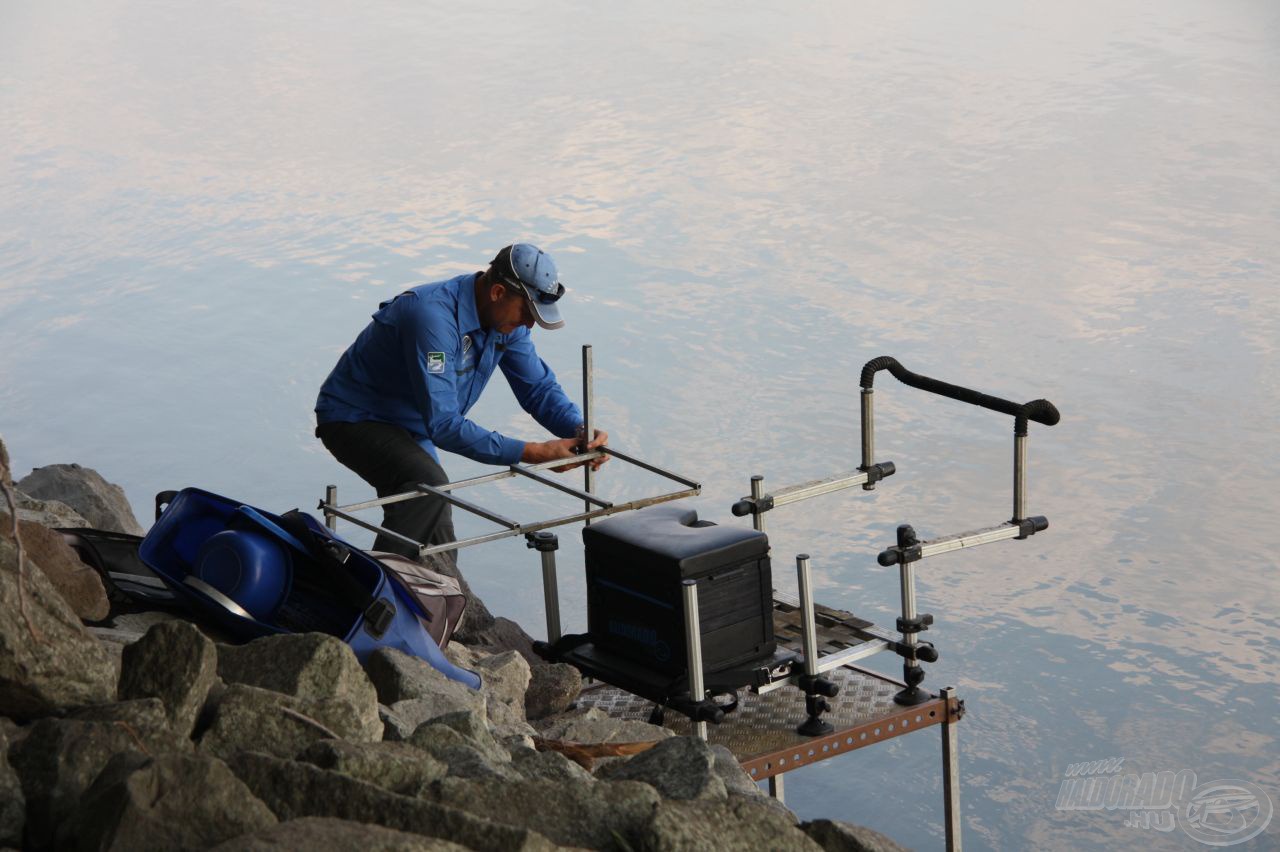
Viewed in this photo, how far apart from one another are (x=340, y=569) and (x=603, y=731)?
744 millimetres

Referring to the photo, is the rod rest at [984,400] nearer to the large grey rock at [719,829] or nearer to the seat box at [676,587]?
the seat box at [676,587]

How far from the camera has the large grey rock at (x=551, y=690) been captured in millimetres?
4559

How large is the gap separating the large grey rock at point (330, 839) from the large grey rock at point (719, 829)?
0.41m

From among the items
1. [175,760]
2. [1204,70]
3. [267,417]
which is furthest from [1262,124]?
[175,760]

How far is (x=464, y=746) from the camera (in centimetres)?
316

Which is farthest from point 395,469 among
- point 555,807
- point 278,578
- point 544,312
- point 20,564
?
point 555,807

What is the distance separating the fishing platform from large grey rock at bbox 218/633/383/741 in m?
0.77

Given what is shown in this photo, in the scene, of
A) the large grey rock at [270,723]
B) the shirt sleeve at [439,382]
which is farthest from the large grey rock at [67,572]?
the shirt sleeve at [439,382]

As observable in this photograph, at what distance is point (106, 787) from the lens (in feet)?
8.40

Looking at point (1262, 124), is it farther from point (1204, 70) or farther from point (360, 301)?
point (360, 301)

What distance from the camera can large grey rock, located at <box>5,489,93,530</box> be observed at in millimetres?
5070

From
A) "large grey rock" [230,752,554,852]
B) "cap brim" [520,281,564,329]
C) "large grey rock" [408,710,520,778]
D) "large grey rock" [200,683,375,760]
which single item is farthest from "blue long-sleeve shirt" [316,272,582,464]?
"large grey rock" [230,752,554,852]

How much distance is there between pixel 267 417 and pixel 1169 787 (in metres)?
6.19

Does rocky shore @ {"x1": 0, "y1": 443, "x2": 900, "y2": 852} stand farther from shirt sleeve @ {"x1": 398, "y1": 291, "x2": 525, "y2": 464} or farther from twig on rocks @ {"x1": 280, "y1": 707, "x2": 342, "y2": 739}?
shirt sleeve @ {"x1": 398, "y1": 291, "x2": 525, "y2": 464}
